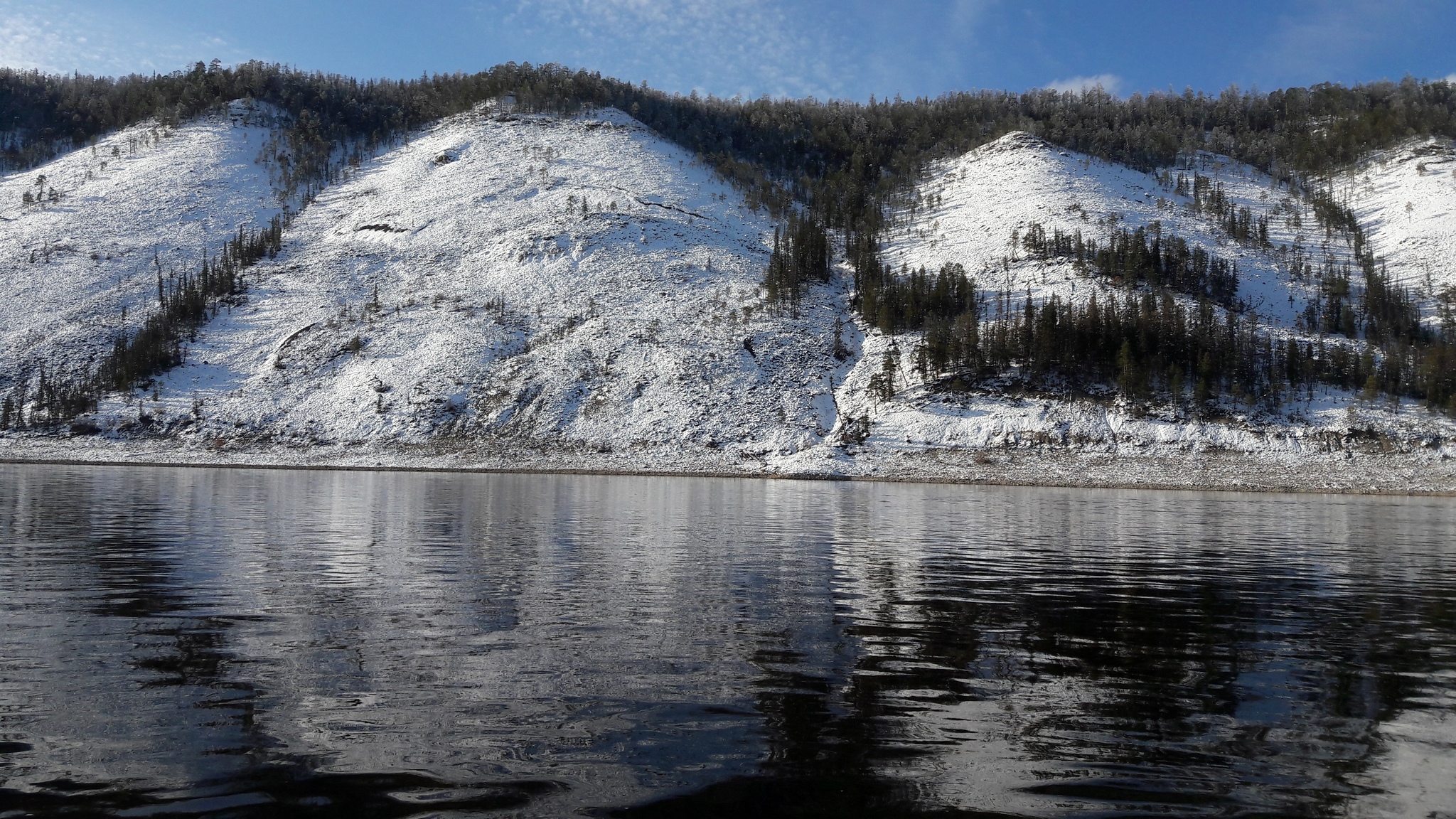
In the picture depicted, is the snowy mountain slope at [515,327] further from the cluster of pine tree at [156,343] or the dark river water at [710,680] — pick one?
the dark river water at [710,680]

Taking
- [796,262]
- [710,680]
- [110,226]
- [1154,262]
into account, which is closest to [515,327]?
[796,262]

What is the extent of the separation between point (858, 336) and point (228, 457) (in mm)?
62174

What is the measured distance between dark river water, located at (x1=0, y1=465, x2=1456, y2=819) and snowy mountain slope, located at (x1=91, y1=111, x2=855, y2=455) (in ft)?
183

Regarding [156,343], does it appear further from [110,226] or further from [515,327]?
[515,327]

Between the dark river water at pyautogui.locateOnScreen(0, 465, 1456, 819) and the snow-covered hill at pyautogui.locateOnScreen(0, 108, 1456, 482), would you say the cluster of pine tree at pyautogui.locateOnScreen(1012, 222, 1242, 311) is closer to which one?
the snow-covered hill at pyautogui.locateOnScreen(0, 108, 1456, 482)

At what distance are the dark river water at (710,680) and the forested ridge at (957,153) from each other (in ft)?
217

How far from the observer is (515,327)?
89.6m

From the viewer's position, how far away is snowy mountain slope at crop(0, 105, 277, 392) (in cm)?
8912

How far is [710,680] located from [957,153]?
149339mm

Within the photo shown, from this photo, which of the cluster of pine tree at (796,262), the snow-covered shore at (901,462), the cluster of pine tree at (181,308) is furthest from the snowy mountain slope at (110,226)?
the cluster of pine tree at (796,262)

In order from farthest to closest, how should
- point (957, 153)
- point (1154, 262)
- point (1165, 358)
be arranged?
point (957, 153)
point (1154, 262)
point (1165, 358)

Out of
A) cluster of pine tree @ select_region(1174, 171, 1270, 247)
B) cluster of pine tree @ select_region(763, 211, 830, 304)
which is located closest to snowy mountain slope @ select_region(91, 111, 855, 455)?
cluster of pine tree @ select_region(763, 211, 830, 304)

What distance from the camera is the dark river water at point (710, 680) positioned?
6121mm

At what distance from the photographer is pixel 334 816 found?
5.51 meters
